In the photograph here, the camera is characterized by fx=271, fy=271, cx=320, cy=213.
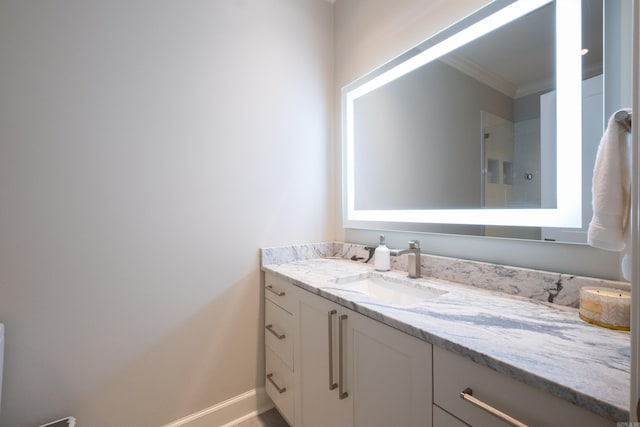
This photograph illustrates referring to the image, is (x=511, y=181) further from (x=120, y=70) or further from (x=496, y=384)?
(x=120, y=70)

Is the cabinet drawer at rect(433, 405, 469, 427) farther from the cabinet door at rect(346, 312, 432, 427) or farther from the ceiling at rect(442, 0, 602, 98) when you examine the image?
the ceiling at rect(442, 0, 602, 98)

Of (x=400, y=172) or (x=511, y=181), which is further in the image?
(x=400, y=172)

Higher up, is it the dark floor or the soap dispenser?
the soap dispenser

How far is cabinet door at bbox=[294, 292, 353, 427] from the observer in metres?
1.04

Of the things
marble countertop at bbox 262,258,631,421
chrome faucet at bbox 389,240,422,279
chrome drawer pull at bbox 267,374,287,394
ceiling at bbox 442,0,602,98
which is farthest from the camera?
chrome drawer pull at bbox 267,374,287,394

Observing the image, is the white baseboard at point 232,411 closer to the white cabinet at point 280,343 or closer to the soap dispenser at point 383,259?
the white cabinet at point 280,343

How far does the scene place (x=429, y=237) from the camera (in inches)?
53.6

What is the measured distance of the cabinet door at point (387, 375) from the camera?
0.73 metres

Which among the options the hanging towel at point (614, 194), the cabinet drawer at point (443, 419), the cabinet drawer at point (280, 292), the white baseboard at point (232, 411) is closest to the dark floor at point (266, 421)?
the white baseboard at point (232, 411)

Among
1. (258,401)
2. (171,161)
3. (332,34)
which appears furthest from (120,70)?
(258,401)

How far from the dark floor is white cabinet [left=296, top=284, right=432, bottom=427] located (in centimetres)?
35

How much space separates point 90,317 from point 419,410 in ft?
4.43

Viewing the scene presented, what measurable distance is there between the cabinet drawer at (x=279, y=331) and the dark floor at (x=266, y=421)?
409 mm

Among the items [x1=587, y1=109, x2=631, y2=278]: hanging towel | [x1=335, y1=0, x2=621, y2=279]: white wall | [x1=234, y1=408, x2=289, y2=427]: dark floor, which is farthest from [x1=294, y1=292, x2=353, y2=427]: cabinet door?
[x1=587, y1=109, x2=631, y2=278]: hanging towel
